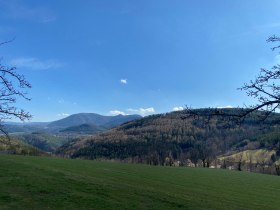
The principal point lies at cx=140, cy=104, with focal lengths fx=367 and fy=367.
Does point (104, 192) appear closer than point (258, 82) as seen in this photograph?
No

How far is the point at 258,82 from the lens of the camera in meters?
12.0

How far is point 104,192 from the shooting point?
120ft

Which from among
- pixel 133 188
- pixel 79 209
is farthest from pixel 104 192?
pixel 79 209

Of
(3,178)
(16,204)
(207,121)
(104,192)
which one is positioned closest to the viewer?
(207,121)

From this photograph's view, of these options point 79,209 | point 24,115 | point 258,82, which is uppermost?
point 258,82

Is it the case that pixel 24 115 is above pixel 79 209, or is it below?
above

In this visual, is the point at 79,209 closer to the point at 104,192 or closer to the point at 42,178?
the point at 104,192

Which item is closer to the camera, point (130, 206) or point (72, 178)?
point (130, 206)

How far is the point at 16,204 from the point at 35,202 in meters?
1.88

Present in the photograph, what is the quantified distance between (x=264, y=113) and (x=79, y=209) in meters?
20.4

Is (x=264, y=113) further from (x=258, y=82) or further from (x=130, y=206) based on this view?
(x=130, y=206)

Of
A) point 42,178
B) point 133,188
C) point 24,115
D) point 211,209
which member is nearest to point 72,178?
point 42,178

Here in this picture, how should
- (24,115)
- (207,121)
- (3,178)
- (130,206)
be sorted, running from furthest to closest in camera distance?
(3,178) → (130,206) → (207,121) → (24,115)

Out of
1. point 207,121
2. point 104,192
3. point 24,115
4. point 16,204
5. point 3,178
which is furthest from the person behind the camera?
point 3,178
